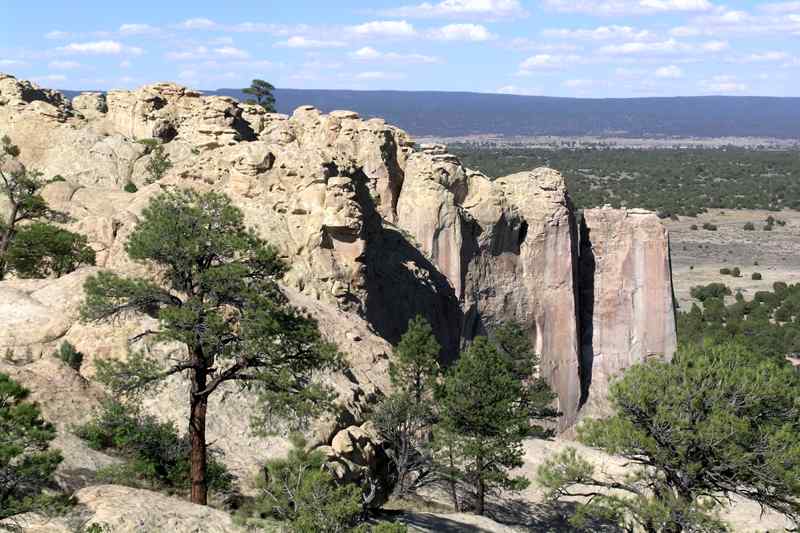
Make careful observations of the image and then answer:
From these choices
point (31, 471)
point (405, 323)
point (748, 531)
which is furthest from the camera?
point (405, 323)

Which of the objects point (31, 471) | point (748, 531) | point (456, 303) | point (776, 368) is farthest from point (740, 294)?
point (31, 471)

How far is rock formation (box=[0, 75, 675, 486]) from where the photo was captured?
3769 centimetres

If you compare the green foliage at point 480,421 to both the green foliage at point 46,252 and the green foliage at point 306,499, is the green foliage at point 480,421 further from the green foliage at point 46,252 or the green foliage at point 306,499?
the green foliage at point 46,252

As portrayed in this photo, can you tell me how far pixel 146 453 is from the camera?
2167cm

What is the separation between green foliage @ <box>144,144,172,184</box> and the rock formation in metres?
0.56

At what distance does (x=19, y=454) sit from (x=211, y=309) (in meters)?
5.60

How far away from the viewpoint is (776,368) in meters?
23.0

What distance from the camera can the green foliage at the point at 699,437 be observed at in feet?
67.0

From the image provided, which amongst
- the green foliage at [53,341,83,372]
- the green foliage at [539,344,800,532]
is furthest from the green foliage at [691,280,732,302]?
the green foliage at [53,341,83,372]

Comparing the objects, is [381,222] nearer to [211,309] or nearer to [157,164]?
[157,164]

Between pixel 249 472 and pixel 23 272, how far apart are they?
57.0 feet

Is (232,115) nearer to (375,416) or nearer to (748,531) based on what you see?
(375,416)

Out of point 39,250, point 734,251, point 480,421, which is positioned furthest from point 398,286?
point 734,251

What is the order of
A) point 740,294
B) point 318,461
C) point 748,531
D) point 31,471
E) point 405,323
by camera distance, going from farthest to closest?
point 740,294 → point 405,323 → point 748,531 → point 318,461 → point 31,471
